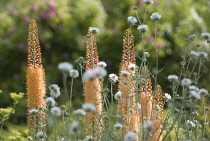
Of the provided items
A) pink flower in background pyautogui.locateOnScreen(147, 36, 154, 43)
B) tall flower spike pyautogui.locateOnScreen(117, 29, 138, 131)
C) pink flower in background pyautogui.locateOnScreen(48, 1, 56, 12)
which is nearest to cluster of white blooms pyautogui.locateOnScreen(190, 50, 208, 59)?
tall flower spike pyautogui.locateOnScreen(117, 29, 138, 131)

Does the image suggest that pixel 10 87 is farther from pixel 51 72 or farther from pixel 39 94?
pixel 39 94

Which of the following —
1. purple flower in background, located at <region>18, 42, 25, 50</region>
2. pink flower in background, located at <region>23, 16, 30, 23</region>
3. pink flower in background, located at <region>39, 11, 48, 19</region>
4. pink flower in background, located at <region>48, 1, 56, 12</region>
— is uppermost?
pink flower in background, located at <region>48, 1, 56, 12</region>

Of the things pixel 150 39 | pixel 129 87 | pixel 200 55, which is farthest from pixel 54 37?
pixel 200 55

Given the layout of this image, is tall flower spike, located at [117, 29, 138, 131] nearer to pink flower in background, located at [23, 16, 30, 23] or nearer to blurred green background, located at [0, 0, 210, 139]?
blurred green background, located at [0, 0, 210, 139]

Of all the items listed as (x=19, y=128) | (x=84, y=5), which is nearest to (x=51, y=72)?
(x=84, y=5)

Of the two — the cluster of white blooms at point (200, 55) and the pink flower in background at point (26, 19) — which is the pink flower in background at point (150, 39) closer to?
the pink flower in background at point (26, 19)

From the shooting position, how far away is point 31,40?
11.3 feet

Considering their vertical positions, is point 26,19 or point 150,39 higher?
point 26,19

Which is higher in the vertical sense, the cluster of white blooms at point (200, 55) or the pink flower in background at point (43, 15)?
the pink flower in background at point (43, 15)

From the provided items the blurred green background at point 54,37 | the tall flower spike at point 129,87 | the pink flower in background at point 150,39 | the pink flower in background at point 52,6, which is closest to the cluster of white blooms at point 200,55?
the tall flower spike at point 129,87

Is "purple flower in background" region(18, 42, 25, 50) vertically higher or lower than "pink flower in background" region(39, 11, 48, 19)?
lower

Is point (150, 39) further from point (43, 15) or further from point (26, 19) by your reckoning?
point (26, 19)

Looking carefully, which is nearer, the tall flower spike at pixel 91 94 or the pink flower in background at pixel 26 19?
the tall flower spike at pixel 91 94

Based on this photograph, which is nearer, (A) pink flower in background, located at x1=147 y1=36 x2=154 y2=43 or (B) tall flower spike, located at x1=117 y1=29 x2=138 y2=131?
(B) tall flower spike, located at x1=117 y1=29 x2=138 y2=131
